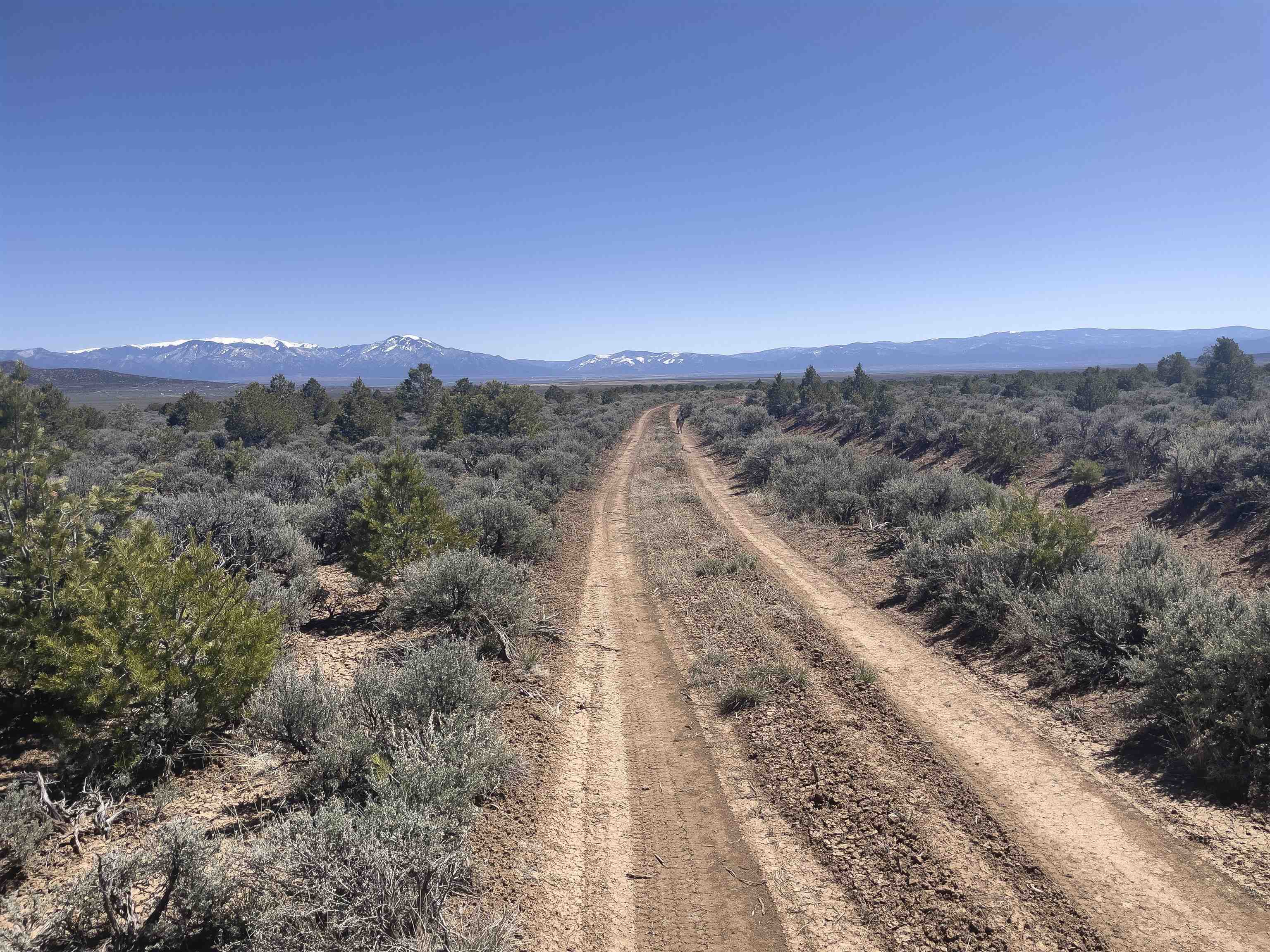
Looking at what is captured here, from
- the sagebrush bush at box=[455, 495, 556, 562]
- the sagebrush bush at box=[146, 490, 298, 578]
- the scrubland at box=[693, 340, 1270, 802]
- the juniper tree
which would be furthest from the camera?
the juniper tree

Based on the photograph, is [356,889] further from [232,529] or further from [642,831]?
[232,529]

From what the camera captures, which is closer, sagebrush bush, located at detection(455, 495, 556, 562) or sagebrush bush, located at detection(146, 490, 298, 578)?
sagebrush bush, located at detection(146, 490, 298, 578)

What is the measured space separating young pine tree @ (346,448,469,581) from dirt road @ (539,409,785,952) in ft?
11.2

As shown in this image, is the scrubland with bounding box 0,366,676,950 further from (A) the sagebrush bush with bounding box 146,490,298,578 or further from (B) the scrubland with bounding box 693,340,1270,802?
(B) the scrubland with bounding box 693,340,1270,802

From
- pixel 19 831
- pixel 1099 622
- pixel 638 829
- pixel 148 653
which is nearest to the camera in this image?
pixel 19 831

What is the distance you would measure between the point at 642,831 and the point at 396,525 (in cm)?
694

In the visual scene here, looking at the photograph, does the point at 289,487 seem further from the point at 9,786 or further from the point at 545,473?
the point at 9,786

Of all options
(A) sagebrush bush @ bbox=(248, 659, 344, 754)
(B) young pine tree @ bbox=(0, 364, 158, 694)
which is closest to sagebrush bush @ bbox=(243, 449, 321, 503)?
(B) young pine tree @ bbox=(0, 364, 158, 694)

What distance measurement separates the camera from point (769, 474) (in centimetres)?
2319

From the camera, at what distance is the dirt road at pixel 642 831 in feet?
14.1

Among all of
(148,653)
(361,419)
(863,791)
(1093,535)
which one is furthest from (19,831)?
(361,419)

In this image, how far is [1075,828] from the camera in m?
5.04

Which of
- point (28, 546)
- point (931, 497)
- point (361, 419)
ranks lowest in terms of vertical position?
point (931, 497)

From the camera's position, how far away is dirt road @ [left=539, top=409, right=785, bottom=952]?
430 cm
